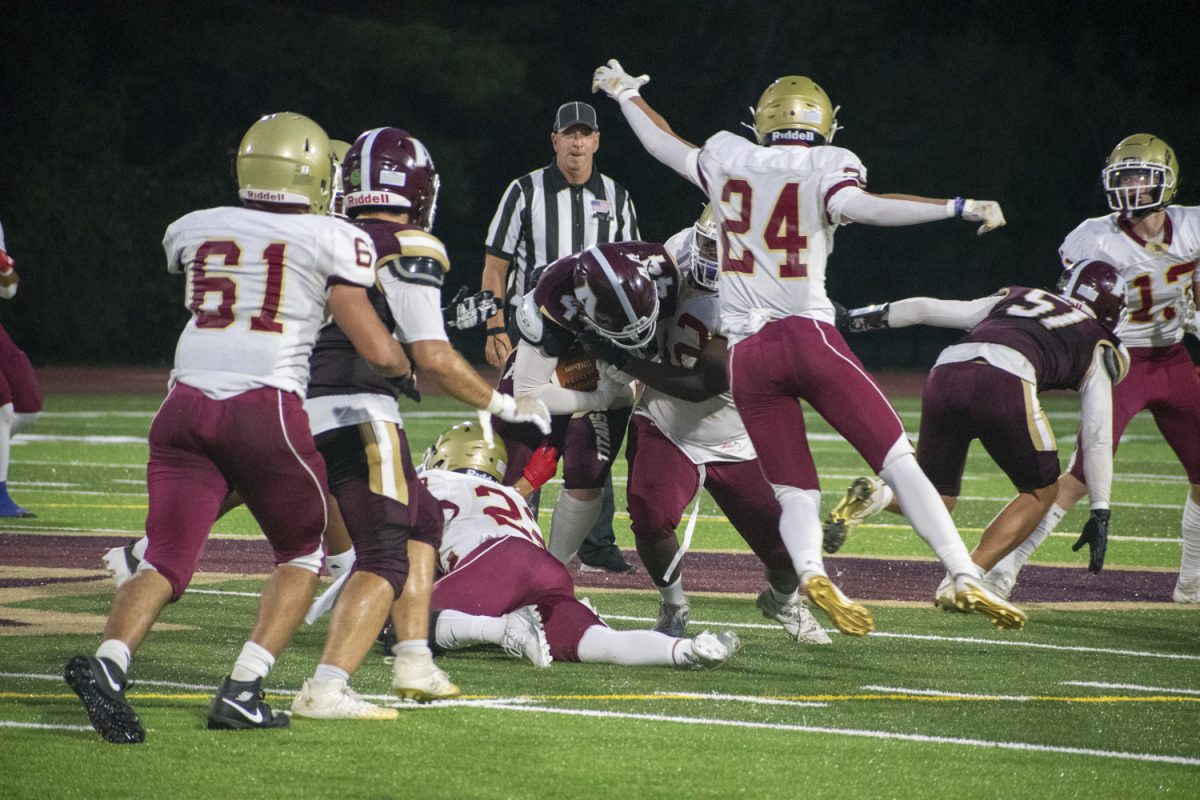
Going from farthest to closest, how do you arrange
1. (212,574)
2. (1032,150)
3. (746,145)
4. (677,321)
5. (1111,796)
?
(1032,150) < (212,574) < (677,321) < (746,145) < (1111,796)

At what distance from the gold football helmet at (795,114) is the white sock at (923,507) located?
110cm

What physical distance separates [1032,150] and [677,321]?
26656 millimetres

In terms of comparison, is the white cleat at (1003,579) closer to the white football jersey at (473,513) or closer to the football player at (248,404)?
the white football jersey at (473,513)

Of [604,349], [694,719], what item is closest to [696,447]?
[604,349]

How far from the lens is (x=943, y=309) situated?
683 centimetres

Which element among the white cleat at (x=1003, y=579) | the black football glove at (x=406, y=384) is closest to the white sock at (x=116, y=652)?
the black football glove at (x=406, y=384)

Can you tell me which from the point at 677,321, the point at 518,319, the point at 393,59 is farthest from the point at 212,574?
the point at 393,59

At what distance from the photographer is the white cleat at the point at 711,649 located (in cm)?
517

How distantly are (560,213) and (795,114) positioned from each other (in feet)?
10.0

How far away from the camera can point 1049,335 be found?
6762mm

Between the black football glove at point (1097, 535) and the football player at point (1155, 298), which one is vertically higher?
the football player at point (1155, 298)

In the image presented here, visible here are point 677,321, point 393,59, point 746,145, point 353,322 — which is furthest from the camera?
point 393,59

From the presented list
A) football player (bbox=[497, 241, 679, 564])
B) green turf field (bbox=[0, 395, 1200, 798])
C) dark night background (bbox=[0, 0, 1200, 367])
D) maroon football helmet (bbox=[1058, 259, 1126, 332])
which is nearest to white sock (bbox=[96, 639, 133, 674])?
green turf field (bbox=[0, 395, 1200, 798])

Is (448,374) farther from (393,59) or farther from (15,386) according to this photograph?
(393,59)
